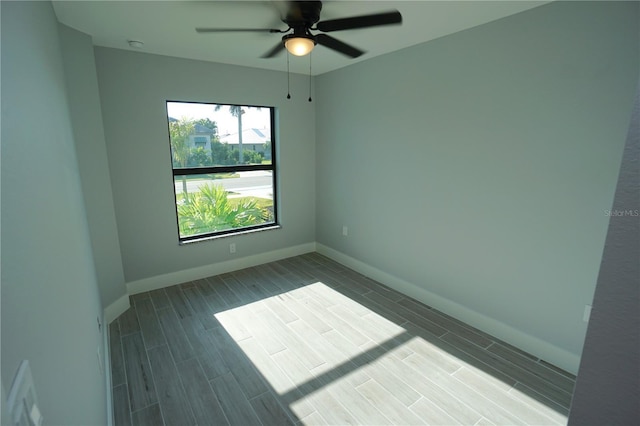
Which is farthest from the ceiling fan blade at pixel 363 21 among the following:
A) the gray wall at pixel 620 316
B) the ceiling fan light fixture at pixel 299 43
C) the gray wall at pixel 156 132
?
the gray wall at pixel 156 132

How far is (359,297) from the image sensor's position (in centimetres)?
324

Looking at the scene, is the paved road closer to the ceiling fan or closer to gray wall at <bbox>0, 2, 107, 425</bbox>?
the ceiling fan

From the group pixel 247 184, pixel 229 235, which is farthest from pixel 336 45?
pixel 229 235

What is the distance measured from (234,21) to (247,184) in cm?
198

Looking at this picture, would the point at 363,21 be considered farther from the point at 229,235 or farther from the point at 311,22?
the point at 229,235

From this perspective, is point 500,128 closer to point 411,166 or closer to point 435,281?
point 411,166

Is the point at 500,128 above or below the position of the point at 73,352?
above

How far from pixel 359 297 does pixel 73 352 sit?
260cm

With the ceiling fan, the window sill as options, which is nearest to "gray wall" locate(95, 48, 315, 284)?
the window sill

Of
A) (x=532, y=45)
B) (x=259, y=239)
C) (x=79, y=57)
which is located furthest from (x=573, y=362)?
(x=79, y=57)

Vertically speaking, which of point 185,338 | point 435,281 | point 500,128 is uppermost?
point 500,128

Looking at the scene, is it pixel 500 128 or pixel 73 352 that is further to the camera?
pixel 500 128

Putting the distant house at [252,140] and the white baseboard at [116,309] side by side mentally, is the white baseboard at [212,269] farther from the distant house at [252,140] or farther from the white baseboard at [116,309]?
the distant house at [252,140]

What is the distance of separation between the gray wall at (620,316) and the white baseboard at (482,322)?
7.20 ft
